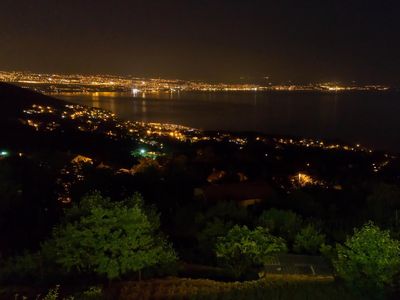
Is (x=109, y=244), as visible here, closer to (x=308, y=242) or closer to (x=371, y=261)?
(x=371, y=261)

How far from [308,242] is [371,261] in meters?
2.94

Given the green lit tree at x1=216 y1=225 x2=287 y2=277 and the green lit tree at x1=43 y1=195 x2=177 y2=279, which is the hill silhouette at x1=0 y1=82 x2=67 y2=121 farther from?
the green lit tree at x1=216 y1=225 x2=287 y2=277

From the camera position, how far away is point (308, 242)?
9.12 meters

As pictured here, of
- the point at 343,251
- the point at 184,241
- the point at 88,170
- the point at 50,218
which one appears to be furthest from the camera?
the point at 88,170

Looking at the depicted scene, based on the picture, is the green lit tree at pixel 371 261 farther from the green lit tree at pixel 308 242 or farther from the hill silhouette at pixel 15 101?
the hill silhouette at pixel 15 101

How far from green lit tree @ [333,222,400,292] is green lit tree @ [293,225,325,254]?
265 centimetres

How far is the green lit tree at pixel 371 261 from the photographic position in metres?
6.15

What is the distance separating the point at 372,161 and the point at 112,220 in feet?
79.1

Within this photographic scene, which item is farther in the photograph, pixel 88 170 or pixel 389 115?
pixel 389 115

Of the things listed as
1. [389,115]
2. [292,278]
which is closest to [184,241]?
[292,278]

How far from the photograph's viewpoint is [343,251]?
21.8ft

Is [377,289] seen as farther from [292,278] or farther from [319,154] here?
[319,154]

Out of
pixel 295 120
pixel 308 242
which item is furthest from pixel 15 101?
pixel 308 242

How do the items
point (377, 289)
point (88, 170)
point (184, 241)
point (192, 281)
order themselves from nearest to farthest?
1. point (377, 289)
2. point (192, 281)
3. point (184, 241)
4. point (88, 170)
